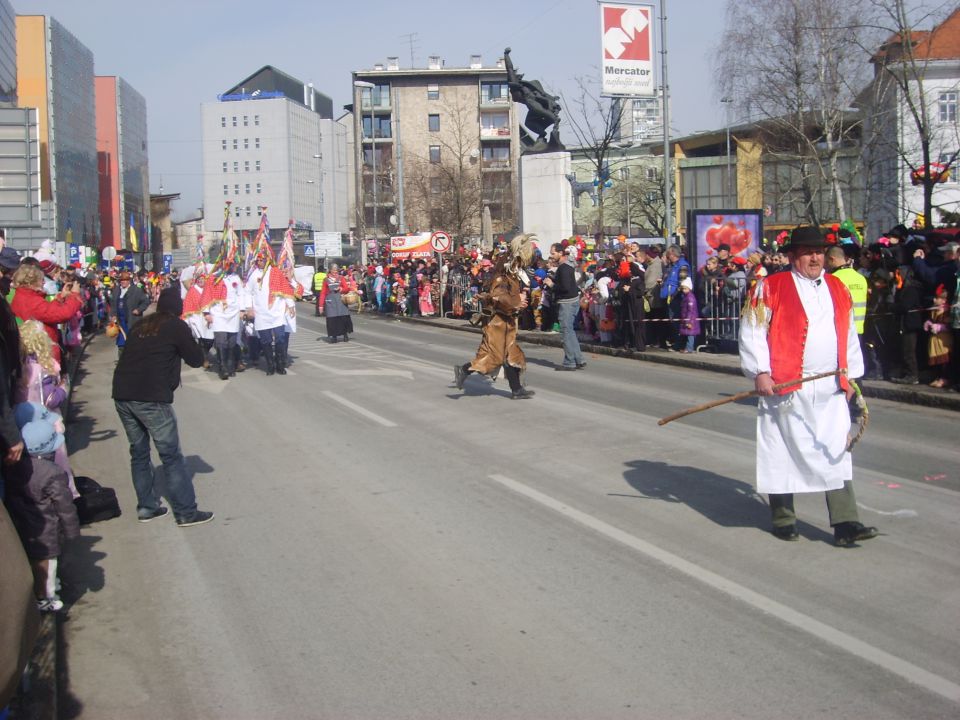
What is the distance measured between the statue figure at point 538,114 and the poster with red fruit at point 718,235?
13.8 metres

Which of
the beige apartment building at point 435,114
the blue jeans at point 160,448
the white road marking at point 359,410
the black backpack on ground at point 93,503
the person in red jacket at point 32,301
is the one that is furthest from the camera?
the beige apartment building at point 435,114

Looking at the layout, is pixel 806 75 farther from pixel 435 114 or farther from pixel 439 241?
pixel 435 114

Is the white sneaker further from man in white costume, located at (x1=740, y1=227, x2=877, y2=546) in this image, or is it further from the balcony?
the balcony

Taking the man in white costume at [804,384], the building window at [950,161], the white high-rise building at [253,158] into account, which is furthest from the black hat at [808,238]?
the white high-rise building at [253,158]

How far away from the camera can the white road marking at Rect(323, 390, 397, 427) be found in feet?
38.1

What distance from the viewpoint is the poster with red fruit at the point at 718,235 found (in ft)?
64.8

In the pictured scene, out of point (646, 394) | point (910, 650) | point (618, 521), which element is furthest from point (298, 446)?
point (910, 650)

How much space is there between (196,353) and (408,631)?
3.33 m

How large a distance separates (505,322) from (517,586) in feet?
24.6

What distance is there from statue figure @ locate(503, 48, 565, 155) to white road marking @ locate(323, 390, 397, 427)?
2059 cm

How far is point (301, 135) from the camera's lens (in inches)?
4843

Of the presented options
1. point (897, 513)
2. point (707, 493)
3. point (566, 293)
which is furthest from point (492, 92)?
point (897, 513)

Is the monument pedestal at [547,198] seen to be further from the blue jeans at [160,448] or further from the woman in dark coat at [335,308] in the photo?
the blue jeans at [160,448]

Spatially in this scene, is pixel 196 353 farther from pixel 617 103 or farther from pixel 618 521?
pixel 617 103
